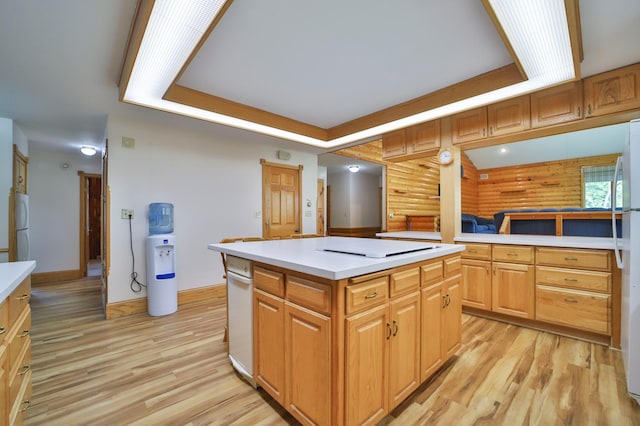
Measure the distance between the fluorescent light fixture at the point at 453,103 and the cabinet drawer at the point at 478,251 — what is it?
1.51 metres

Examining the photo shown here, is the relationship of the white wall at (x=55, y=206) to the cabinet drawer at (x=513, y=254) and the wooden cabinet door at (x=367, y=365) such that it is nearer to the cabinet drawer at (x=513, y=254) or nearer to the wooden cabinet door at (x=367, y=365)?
the wooden cabinet door at (x=367, y=365)

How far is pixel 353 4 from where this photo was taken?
5.60ft

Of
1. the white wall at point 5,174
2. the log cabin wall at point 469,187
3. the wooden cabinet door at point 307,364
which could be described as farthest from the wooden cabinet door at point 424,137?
the log cabin wall at point 469,187

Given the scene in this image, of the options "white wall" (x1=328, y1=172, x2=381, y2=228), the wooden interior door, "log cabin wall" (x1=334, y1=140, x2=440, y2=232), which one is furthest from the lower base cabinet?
"white wall" (x1=328, y1=172, x2=381, y2=228)

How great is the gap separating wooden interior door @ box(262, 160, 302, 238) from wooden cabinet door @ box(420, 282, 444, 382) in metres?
3.25

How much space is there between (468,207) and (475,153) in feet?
5.90

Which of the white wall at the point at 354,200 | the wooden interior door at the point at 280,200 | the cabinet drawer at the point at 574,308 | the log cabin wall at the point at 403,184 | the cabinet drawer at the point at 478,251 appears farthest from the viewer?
the white wall at the point at 354,200

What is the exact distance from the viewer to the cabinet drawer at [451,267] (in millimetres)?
1977

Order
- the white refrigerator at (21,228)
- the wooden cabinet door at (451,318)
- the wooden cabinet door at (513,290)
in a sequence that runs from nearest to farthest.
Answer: the wooden cabinet door at (451,318), the wooden cabinet door at (513,290), the white refrigerator at (21,228)

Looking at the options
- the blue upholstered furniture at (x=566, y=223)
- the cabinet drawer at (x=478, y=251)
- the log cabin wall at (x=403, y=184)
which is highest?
the log cabin wall at (x=403, y=184)

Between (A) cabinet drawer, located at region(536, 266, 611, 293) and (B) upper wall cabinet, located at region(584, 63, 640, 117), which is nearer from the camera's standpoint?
(B) upper wall cabinet, located at region(584, 63, 640, 117)

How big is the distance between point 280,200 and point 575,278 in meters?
3.91

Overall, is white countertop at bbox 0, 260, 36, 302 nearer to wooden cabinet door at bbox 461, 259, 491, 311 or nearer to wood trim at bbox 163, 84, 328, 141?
wood trim at bbox 163, 84, 328, 141

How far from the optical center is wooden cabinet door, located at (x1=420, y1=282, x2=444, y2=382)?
174 cm
